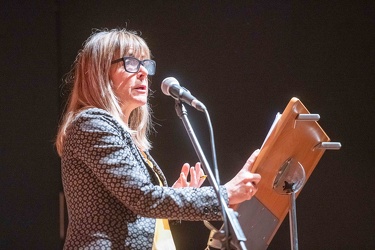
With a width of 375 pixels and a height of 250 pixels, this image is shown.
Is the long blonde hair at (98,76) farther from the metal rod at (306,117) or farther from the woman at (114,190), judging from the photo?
the metal rod at (306,117)

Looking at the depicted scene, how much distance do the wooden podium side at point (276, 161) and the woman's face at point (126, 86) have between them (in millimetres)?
505

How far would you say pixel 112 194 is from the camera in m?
1.67

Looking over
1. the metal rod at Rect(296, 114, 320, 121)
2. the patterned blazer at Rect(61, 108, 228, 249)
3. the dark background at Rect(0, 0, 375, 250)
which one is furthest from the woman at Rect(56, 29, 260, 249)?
the dark background at Rect(0, 0, 375, 250)

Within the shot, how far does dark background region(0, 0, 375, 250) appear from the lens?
120 inches

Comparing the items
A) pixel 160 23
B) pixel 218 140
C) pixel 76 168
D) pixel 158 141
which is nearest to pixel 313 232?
pixel 218 140

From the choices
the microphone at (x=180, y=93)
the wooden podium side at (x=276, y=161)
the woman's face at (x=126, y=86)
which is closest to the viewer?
the microphone at (x=180, y=93)

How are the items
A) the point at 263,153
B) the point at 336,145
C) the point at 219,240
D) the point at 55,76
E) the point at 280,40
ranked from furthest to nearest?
the point at 280,40 < the point at 55,76 < the point at 336,145 < the point at 263,153 < the point at 219,240

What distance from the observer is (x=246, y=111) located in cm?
323

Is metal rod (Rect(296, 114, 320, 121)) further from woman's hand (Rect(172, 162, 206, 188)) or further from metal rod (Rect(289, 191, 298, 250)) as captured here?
woman's hand (Rect(172, 162, 206, 188))

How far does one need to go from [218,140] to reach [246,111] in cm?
23

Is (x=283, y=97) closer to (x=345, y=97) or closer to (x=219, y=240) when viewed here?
(x=345, y=97)

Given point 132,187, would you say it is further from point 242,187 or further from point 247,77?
point 247,77

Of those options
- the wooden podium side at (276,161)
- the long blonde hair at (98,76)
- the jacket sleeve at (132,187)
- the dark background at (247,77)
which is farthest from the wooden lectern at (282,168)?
the dark background at (247,77)

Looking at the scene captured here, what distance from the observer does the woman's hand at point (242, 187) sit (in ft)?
5.39
